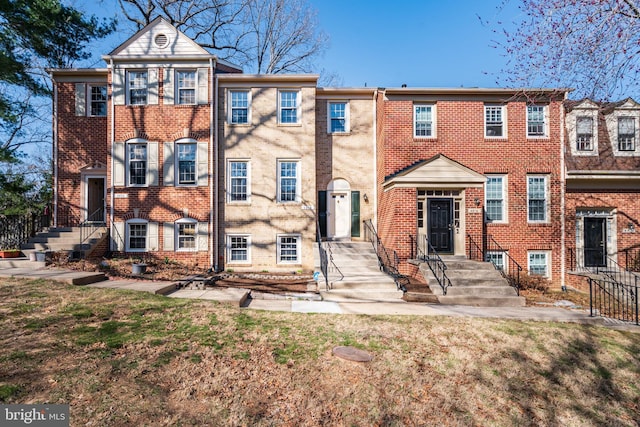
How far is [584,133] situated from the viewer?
13.6m

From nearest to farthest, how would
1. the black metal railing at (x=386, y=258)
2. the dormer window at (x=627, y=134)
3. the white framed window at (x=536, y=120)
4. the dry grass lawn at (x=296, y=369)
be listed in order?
1. the dry grass lawn at (x=296, y=369)
2. the black metal railing at (x=386, y=258)
3. the white framed window at (x=536, y=120)
4. the dormer window at (x=627, y=134)

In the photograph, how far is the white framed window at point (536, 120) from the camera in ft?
43.7

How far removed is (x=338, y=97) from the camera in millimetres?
14266

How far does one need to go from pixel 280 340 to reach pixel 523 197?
1260 cm

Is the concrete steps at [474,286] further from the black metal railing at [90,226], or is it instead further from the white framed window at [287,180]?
the black metal railing at [90,226]

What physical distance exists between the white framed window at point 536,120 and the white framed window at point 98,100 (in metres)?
19.2

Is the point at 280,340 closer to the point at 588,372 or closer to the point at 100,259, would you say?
the point at 588,372

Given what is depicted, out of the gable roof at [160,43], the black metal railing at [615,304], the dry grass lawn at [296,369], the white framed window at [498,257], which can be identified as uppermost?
the gable roof at [160,43]

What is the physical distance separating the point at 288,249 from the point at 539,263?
10.9 m

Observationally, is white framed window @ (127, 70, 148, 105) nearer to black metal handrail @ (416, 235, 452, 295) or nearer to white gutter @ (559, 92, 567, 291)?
black metal handrail @ (416, 235, 452, 295)

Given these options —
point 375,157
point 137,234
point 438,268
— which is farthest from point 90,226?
point 438,268

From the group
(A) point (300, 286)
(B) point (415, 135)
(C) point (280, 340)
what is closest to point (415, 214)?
(B) point (415, 135)

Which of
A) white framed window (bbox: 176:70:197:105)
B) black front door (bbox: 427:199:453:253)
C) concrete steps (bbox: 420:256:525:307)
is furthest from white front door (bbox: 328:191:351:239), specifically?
white framed window (bbox: 176:70:197:105)

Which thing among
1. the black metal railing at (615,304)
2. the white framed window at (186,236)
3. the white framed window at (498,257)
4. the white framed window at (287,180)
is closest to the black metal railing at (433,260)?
the white framed window at (498,257)
